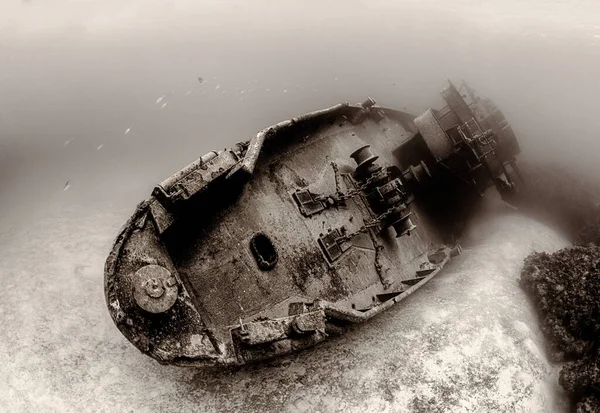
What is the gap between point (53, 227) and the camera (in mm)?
10336

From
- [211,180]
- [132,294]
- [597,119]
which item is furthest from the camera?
[597,119]

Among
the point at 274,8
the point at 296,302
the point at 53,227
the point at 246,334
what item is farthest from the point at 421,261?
the point at 274,8

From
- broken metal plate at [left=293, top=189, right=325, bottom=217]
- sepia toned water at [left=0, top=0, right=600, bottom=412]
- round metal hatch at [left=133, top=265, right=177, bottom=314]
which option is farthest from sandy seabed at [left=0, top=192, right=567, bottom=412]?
broken metal plate at [left=293, top=189, right=325, bottom=217]

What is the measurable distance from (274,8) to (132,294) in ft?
50.4

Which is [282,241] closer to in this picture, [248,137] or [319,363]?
[319,363]

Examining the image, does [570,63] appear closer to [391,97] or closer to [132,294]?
[391,97]

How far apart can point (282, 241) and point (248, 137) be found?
8.89 m

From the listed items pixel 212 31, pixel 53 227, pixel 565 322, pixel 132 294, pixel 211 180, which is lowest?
pixel 565 322

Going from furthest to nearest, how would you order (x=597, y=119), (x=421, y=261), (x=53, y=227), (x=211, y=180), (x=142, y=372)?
(x=597, y=119)
(x=53, y=227)
(x=421, y=261)
(x=142, y=372)
(x=211, y=180)

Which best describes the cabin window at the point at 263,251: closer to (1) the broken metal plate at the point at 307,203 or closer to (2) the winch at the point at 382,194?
(1) the broken metal plate at the point at 307,203

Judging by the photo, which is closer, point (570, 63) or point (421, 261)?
point (421, 261)

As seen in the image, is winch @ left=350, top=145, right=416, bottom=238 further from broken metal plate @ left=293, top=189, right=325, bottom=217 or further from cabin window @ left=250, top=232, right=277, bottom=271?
cabin window @ left=250, top=232, right=277, bottom=271

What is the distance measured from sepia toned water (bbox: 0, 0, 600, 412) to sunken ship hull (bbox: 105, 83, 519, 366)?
4.17ft

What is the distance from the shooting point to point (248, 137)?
14406 mm
